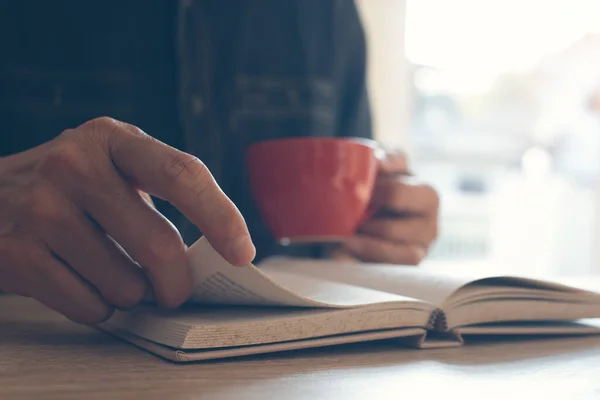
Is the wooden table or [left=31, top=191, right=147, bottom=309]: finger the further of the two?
[left=31, top=191, right=147, bottom=309]: finger

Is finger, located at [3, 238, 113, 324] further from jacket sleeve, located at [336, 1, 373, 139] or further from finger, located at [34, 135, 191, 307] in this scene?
jacket sleeve, located at [336, 1, 373, 139]

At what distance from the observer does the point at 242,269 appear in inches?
16.7

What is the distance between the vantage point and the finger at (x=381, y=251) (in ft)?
3.03

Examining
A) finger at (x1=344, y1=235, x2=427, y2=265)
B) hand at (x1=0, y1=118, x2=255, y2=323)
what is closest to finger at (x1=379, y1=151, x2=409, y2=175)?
finger at (x1=344, y1=235, x2=427, y2=265)

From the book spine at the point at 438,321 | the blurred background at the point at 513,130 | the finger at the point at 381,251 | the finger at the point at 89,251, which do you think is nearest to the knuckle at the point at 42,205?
the finger at the point at 89,251

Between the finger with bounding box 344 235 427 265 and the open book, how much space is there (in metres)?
0.34

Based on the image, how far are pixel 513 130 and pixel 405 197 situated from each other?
1646 millimetres

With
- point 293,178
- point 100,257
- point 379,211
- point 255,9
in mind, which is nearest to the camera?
point 100,257

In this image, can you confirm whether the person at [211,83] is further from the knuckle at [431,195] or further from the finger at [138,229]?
the finger at [138,229]

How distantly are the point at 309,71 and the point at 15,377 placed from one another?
963mm

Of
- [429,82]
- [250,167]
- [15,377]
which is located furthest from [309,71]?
[429,82]

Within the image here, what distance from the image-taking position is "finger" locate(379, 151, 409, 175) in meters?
0.98

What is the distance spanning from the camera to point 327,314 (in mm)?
428

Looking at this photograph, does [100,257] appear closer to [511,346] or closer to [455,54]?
[511,346]
